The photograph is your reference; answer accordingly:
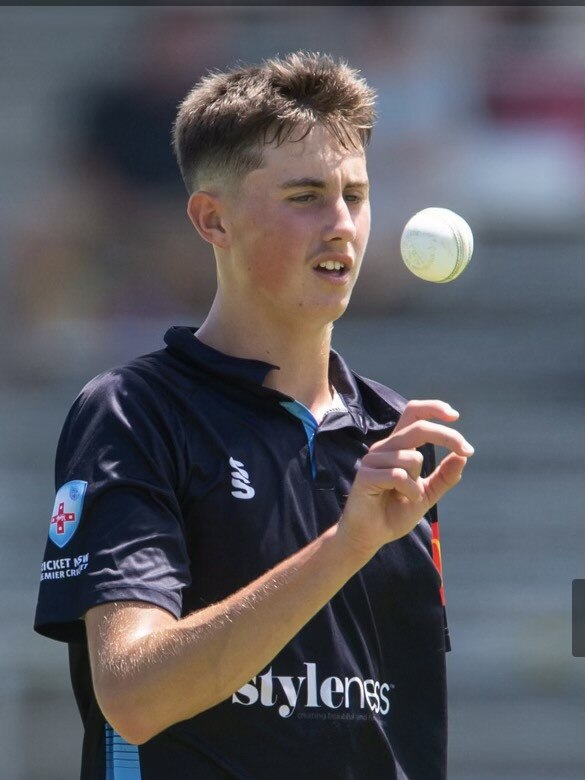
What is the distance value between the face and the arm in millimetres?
462

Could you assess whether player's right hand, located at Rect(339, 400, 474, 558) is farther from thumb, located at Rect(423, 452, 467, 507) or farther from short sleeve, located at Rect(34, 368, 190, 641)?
short sleeve, located at Rect(34, 368, 190, 641)

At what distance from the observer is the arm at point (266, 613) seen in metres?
2.06

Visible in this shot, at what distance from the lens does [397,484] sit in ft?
6.65

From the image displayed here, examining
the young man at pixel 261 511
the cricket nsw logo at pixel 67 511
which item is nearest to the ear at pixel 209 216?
the young man at pixel 261 511

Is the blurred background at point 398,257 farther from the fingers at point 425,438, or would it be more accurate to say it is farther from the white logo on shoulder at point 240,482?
the fingers at point 425,438

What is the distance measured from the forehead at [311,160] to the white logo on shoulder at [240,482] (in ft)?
1.73

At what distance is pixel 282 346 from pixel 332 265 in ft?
0.65

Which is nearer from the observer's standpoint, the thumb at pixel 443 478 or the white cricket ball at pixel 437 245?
the thumb at pixel 443 478

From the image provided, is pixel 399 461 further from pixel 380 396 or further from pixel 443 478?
pixel 380 396

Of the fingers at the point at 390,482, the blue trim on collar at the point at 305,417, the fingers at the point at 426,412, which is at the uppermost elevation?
the blue trim on collar at the point at 305,417

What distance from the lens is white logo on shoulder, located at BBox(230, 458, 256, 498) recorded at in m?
2.40

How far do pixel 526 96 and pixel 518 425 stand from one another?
5.09 feet

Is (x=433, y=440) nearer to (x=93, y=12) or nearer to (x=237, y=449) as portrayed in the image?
(x=237, y=449)

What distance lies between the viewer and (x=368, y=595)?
98.4 inches
